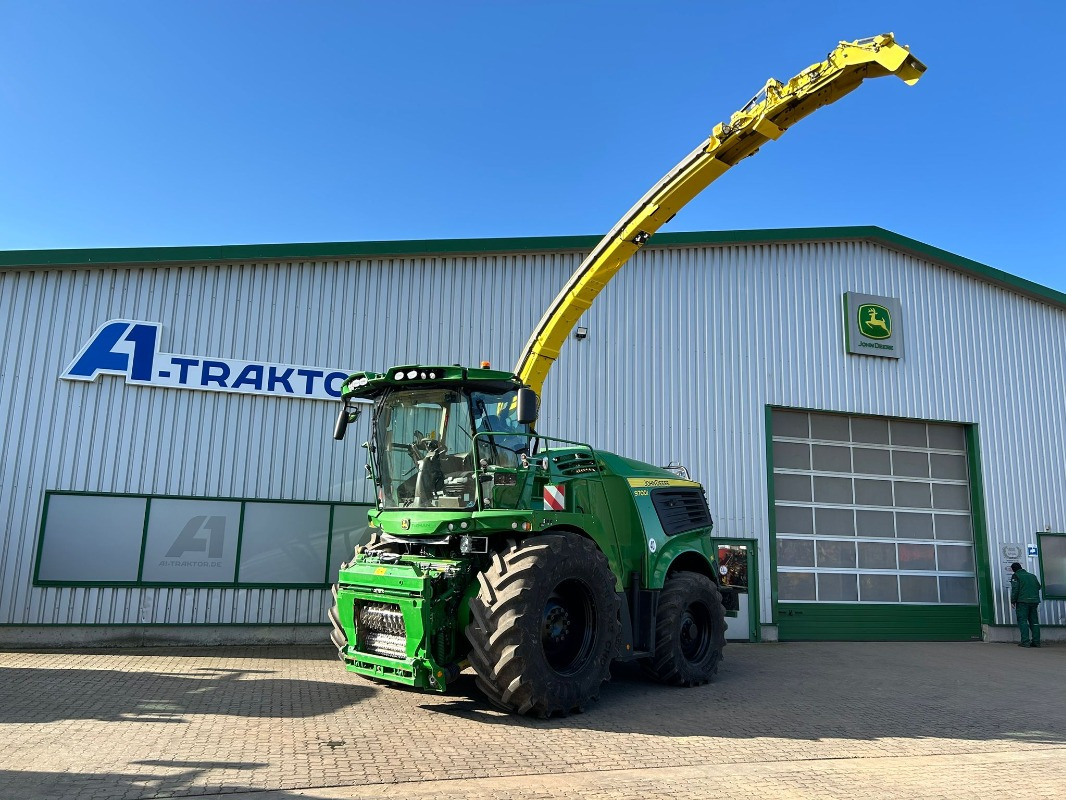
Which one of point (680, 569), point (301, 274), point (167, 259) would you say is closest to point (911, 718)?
point (680, 569)

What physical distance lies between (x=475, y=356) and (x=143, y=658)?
695cm

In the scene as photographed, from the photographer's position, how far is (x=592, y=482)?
30.7ft

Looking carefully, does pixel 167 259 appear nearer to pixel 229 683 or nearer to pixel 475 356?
pixel 475 356

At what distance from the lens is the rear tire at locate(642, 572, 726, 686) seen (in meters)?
9.55

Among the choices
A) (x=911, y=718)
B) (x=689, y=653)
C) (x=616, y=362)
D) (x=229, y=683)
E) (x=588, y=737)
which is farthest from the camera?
(x=616, y=362)

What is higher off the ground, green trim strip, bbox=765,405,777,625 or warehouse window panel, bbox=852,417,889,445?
warehouse window panel, bbox=852,417,889,445

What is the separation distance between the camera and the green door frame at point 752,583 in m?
14.9

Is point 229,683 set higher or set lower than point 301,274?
lower

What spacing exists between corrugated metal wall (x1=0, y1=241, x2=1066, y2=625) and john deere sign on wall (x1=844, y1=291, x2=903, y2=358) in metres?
0.24

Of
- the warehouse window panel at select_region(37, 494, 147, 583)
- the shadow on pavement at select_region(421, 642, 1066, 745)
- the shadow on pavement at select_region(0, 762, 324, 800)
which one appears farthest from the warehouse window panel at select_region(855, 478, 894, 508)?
the shadow on pavement at select_region(0, 762, 324, 800)

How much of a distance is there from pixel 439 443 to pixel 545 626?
218cm

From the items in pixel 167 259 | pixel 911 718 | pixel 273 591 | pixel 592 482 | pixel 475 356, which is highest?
pixel 167 259

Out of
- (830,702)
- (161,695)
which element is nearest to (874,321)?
(830,702)

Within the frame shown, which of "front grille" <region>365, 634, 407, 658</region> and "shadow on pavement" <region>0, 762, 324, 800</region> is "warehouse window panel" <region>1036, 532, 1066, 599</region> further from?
"shadow on pavement" <region>0, 762, 324, 800</region>
